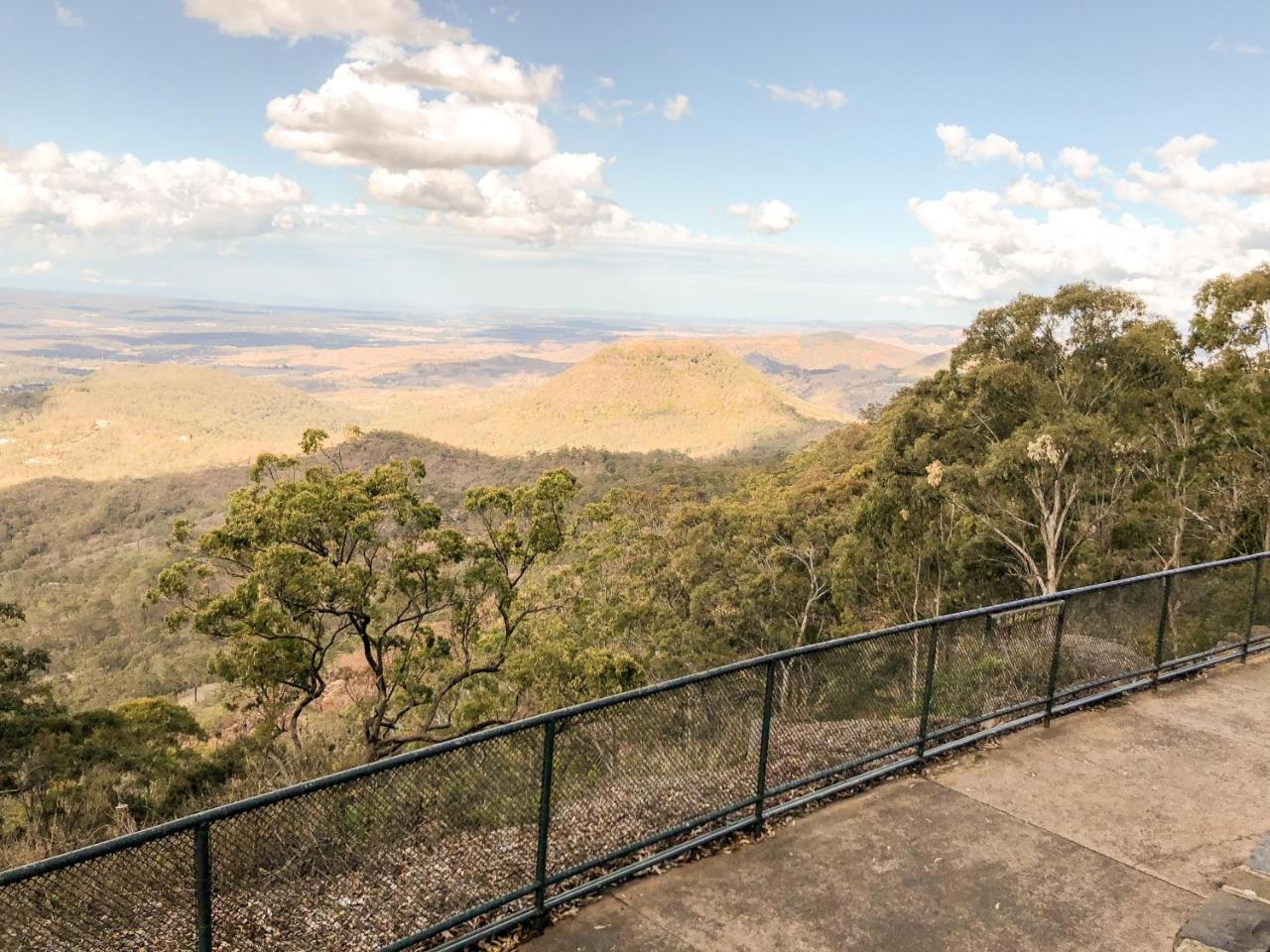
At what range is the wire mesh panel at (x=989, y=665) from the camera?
639cm

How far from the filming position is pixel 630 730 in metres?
4.86

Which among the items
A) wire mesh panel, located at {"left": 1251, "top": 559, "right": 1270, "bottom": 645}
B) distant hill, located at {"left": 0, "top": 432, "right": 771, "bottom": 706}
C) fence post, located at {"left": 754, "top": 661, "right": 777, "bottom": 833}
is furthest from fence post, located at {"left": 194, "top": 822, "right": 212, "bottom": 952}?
distant hill, located at {"left": 0, "top": 432, "right": 771, "bottom": 706}

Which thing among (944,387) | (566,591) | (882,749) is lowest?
(566,591)

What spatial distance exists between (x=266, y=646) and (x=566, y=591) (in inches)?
388

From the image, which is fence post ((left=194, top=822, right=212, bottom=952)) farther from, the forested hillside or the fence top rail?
the forested hillside

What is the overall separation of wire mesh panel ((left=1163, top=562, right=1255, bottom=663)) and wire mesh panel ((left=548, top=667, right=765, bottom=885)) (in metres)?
4.98

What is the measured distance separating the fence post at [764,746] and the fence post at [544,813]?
1432 millimetres

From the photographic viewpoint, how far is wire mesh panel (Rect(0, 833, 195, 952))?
3139mm

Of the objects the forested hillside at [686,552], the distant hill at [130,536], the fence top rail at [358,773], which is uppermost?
the fence top rail at [358,773]

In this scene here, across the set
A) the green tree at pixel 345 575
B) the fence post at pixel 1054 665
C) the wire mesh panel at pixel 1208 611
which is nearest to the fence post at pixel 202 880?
the fence post at pixel 1054 665

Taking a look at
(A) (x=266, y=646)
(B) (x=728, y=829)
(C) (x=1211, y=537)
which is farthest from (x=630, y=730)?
(C) (x=1211, y=537)

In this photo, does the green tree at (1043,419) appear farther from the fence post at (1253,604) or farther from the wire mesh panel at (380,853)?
the wire mesh panel at (380,853)

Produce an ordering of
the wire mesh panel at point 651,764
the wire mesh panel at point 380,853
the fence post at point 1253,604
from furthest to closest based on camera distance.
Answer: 1. the fence post at point 1253,604
2. the wire mesh panel at point 651,764
3. the wire mesh panel at point 380,853

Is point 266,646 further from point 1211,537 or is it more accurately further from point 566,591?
point 1211,537
